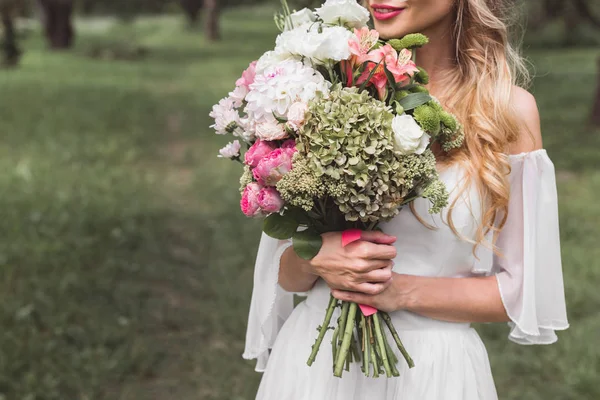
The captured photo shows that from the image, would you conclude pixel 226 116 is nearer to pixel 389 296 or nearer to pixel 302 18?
pixel 302 18

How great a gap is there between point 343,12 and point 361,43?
0.15 meters

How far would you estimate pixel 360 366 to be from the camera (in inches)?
89.3

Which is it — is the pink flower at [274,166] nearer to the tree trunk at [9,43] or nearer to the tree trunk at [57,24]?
the tree trunk at [9,43]

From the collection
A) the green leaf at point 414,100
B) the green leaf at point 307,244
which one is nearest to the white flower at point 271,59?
the green leaf at point 414,100

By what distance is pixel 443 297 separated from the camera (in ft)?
7.30

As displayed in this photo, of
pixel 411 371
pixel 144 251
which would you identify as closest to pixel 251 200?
pixel 411 371

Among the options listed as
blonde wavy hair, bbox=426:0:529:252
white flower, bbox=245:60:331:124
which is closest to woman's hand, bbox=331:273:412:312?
blonde wavy hair, bbox=426:0:529:252

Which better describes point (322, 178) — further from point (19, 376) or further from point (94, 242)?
point (94, 242)

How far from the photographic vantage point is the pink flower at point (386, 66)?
6.51ft

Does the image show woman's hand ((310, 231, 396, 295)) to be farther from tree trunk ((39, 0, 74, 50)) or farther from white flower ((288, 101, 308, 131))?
tree trunk ((39, 0, 74, 50))

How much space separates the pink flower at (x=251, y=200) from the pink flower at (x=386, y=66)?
404mm

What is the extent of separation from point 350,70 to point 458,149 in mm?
450

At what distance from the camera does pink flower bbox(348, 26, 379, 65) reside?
2010 millimetres

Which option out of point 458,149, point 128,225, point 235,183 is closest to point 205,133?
point 235,183
